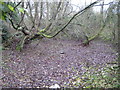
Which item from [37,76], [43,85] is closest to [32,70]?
[37,76]

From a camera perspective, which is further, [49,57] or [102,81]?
[49,57]

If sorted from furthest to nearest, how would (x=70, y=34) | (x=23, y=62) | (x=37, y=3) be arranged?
1. (x=70, y=34)
2. (x=37, y=3)
3. (x=23, y=62)

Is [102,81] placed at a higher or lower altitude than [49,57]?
higher

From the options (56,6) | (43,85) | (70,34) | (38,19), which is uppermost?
(56,6)

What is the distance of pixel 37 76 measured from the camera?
16.1 ft

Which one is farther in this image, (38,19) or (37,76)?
(38,19)

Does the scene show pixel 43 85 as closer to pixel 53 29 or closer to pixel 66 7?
pixel 53 29

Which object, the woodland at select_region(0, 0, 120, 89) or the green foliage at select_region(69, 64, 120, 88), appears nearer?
the green foliage at select_region(69, 64, 120, 88)

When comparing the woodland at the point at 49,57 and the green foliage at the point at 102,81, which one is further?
the woodland at the point at 49,57

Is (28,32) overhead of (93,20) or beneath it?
beneath

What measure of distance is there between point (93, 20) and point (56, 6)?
6.84 metres

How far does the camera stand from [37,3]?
8617 mm

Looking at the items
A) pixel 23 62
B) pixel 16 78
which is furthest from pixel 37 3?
pixel 16 78

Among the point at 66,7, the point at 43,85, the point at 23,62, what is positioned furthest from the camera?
the point at 66,7
